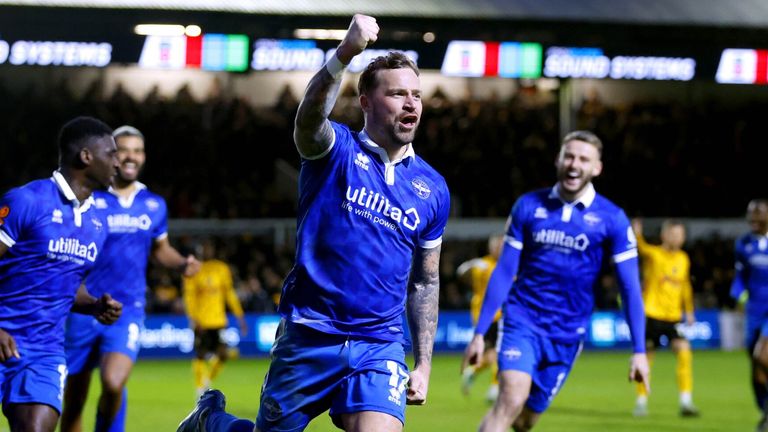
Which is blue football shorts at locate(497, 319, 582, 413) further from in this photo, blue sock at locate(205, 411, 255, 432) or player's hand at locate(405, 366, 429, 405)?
player's hand at locate(405, 366, 429, 405)

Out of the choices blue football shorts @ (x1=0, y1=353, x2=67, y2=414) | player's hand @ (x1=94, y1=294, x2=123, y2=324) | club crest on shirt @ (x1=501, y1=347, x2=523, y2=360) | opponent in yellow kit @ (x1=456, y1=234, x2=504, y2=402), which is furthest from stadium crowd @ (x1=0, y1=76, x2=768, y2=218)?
blue football shorts @ (x1=0, y1=353, x2=67, y2=414)

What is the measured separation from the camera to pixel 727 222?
3041cm

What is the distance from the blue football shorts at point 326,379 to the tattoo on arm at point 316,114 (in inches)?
33.9

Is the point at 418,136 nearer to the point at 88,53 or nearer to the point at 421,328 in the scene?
the point at 88,53

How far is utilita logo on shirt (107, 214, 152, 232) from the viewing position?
10211mm

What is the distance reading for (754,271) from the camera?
1512 centimetres

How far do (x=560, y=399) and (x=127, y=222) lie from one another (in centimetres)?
874

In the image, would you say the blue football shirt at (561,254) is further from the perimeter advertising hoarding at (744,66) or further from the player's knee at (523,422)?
the perimeter advertising hoarding at (744,66)

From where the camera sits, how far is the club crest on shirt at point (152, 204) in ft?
34.7

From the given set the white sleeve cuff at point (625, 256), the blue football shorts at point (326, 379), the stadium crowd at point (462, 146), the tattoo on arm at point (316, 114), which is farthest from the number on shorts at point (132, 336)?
the stadium crowd at point (462, 146)

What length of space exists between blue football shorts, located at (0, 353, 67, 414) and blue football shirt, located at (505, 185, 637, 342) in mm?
3419

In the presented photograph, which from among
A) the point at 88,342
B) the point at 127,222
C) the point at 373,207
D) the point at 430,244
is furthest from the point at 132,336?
the point at 373,207

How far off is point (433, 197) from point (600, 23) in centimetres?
1803

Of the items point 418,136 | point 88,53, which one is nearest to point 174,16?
point 88,53
